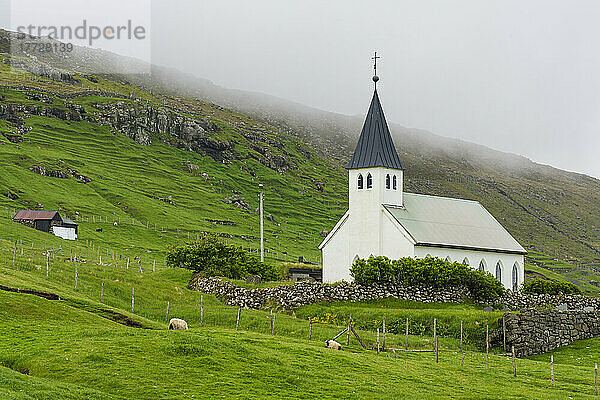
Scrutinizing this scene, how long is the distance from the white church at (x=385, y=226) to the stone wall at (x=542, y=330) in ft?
75.1

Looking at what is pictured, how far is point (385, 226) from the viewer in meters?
78.7

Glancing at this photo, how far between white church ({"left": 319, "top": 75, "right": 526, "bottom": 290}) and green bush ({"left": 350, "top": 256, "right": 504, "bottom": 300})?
726cm

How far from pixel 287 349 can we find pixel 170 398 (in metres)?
10.6

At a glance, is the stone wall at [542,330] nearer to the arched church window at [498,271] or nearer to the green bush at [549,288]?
the green bush at [549,288]

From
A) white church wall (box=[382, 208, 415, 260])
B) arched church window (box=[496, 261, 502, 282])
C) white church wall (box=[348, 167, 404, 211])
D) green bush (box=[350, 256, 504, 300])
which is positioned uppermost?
white church wall (box=[348, 167, 404, 211])

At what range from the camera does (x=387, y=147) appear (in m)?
81.2

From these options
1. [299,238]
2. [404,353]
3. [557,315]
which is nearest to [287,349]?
[404,353]

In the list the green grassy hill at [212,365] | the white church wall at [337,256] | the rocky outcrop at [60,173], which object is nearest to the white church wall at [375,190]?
the white church wall at [337,256]

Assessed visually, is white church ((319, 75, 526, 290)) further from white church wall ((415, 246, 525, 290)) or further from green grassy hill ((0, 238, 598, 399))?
green grassy hill ((0, 238, 598, 399))

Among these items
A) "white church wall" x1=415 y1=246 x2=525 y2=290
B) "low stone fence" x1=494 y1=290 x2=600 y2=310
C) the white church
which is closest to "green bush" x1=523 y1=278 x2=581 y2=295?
"white church wall" x1=415 y1=246 x2=525 y2=290

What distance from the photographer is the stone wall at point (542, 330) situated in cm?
5078

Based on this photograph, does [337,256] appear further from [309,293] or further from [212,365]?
[212,365]

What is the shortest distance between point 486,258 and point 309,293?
29.0m

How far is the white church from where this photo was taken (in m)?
77.7
